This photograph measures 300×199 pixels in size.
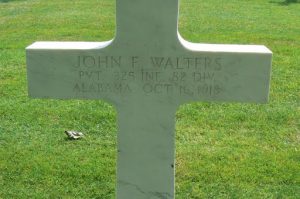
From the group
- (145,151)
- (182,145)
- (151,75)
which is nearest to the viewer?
(151,75)

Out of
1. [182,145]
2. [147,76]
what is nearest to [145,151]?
[147,76]

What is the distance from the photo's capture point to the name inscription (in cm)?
295

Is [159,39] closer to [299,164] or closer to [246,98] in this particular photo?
[246,98]

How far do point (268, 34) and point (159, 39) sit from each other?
25.8 ft

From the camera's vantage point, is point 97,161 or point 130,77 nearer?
point 130,77

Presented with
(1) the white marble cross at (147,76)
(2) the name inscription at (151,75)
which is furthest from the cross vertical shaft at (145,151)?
(2) the name inscription at (151,75)

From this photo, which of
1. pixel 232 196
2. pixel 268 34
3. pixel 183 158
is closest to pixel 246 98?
pixel 232 196

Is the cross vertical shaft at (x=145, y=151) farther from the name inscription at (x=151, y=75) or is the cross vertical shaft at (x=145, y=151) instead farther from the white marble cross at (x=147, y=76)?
the name inscription at (x=151, y=75)

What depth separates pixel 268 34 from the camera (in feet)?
33.9

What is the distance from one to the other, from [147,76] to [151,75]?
0.08 ft

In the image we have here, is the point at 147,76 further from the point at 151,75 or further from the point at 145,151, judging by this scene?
the point at 145,151

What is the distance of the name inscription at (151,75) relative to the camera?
2.95 meters

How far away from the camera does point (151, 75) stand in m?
2.98

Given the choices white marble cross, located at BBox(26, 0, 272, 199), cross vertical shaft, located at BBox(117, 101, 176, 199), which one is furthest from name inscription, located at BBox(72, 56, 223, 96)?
cross vertical shaft, located at BBox(117, 101, 176, 199)
